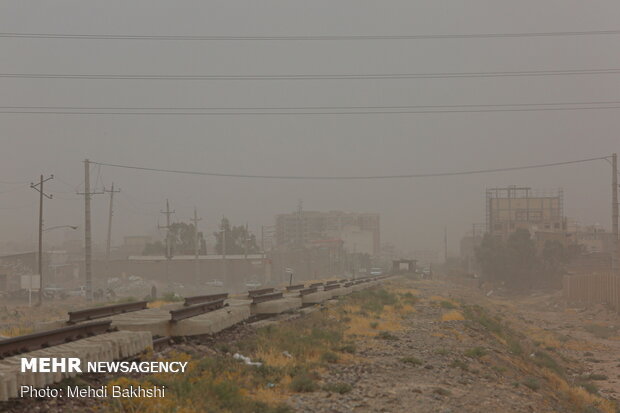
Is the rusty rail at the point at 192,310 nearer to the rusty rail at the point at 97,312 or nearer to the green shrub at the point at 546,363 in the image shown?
the rusty rail at the point at 97,312

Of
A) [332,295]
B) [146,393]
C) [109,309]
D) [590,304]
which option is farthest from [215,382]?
[590,304]

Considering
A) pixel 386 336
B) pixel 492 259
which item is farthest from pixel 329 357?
pixel 492 259

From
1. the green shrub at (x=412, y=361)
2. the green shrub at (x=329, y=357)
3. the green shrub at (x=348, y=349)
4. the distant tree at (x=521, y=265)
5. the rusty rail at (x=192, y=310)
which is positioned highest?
the rusty rail at (x=192, y=310)

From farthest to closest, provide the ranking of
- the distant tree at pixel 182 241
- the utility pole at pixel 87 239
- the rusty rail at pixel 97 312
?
the distant tree at pixel 182 241, the utility pole at pixel 87 239, the rusty rail at pixel 97 312

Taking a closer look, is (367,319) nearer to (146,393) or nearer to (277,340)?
(277,340)

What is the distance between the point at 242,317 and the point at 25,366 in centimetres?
1020

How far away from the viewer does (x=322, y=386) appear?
10430 mm

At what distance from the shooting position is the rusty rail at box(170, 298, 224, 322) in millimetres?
13673

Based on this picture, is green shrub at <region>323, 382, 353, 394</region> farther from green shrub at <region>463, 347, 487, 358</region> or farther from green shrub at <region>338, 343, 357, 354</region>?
green shrub at <region>463, 347, 487, 358</region>

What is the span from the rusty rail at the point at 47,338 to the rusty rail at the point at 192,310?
71.9 inches

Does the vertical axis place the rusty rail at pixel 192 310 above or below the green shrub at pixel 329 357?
above

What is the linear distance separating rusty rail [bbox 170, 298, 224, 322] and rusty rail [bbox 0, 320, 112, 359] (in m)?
1.83

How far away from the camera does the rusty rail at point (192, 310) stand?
44.9 feet

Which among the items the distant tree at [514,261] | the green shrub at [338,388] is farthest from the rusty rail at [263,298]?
the distant tree at [514,261]
